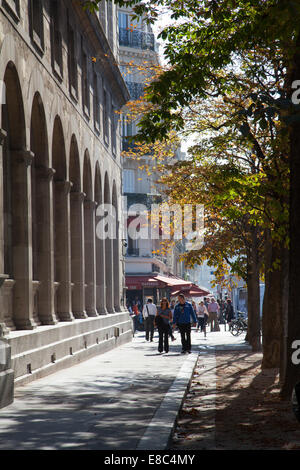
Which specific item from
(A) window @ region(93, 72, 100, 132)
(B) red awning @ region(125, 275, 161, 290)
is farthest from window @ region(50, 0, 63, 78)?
(B) red awning @ region(125, 275, 161, 290)

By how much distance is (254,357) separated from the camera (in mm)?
23422

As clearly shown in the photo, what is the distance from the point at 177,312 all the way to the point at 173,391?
9.72 metres

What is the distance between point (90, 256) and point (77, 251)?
252 cm

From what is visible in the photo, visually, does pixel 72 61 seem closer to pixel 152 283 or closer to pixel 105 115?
pixel 105 115

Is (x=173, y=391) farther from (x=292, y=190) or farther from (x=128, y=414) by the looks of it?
(x=292, y=190)

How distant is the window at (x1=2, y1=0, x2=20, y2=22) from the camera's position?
14320mm

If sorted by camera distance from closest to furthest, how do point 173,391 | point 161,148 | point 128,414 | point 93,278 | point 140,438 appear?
1. point 140,438
2. point 128,414
3. point 173,391
4. point 161,148
5. point 93,278

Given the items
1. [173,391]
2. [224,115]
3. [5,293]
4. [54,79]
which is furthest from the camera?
[224,115]

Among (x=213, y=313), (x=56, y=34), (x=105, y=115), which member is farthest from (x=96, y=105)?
(x=213, y=313)

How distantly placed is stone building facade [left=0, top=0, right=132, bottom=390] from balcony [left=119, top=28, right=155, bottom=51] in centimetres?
2440

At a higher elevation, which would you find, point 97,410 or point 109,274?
point 109,274

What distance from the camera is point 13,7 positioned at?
14922 mm

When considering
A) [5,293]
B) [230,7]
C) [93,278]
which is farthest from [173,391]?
[93,278]

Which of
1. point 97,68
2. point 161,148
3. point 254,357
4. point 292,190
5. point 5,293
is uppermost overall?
point 97,68
